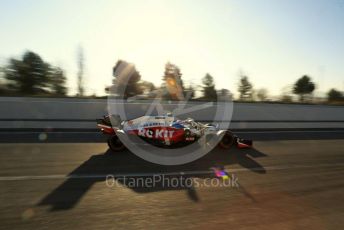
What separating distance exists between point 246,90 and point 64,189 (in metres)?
27.3

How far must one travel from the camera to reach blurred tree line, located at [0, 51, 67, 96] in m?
27.6

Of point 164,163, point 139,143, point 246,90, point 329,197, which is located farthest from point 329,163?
point 246,90

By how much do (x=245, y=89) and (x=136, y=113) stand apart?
17096mm

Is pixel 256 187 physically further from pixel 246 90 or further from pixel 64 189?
pixel 246 90

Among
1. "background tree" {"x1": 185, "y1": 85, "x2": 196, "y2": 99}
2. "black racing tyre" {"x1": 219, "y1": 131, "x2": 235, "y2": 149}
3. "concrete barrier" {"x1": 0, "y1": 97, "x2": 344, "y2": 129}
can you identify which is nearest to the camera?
"black racing tyre" {"x1": 219, "y1": 131, "x2": 235, "y2": 149}

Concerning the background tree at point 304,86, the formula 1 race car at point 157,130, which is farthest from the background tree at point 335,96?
the formula 1 race car at point 157,130

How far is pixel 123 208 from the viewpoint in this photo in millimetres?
5926

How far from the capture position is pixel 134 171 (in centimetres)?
865

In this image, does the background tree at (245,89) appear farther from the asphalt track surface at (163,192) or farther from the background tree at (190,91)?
the asphalt track surface at (163,192)

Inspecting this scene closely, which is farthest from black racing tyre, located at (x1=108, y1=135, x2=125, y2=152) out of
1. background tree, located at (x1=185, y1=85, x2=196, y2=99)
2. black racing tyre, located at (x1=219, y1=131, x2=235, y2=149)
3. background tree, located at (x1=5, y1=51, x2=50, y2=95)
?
background tree, located at (x1=5, y1=51, x2=50, y2=95)

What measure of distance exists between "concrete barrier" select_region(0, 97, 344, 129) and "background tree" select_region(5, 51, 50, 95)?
10271 millimetres

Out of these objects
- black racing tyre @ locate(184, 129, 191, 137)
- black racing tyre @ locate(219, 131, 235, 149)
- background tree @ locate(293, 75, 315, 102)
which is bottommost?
black racing tyre @ locate(219, 131, 235, 149)

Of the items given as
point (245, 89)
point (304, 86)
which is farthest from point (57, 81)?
point (304, 86)

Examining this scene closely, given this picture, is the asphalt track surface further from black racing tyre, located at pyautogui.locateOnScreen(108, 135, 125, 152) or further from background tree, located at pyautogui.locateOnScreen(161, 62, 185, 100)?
background tree, located at pyautogui.locateOnScreen(161, 62, 185, 100)
